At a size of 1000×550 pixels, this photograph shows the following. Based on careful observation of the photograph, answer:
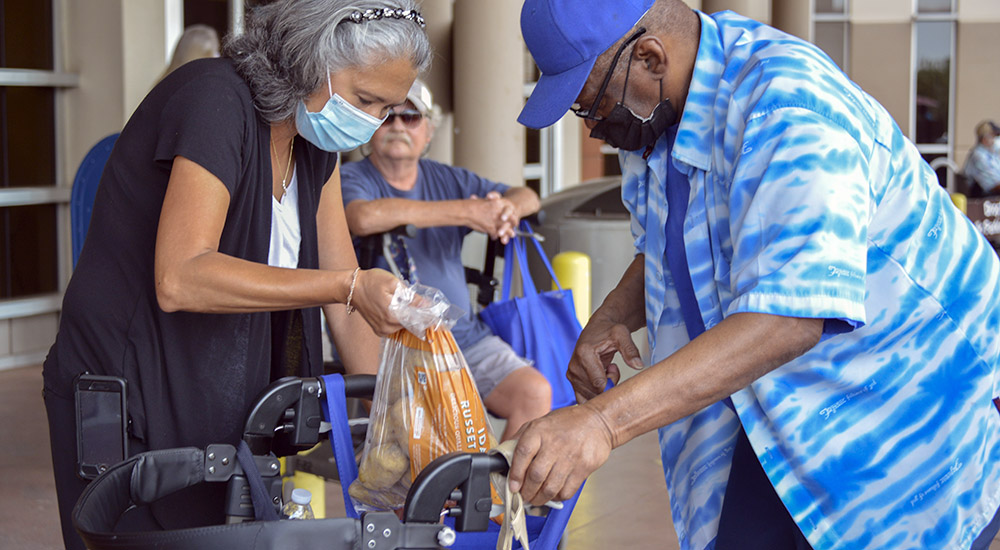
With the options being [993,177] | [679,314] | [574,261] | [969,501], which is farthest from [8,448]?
[993,177]

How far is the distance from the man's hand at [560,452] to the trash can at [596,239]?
4295 mm

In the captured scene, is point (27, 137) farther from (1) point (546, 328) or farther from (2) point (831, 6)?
(2) point (831, 6)

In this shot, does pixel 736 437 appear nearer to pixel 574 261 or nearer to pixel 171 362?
pixel 171 362

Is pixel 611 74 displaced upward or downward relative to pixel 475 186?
upward

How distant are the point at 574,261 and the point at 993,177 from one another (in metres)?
9.62

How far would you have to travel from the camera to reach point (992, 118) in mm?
17141

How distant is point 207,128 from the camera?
1.73 meters

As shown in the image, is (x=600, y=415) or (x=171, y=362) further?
(x=171, y=362)

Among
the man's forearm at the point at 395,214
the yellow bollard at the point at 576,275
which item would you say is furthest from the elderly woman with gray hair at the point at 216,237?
the yellow bollard at the point at 576,275

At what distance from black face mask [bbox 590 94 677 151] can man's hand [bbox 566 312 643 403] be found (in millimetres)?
401

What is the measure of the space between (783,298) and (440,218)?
88.0 inches

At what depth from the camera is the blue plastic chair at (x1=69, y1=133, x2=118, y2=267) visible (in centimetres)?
353

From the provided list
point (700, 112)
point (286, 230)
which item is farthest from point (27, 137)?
point (700, 112)

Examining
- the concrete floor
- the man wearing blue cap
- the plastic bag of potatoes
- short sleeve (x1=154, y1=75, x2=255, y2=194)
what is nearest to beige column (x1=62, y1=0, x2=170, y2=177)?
the concrete floor
